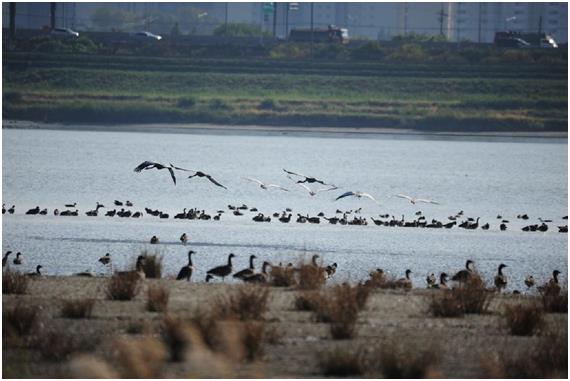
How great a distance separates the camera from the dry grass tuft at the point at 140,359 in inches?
456

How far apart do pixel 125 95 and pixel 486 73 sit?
73.8 feet

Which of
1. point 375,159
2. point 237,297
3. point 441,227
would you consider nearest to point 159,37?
point 375,159

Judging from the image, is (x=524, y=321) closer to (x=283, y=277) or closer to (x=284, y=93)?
(x=283, y=277)

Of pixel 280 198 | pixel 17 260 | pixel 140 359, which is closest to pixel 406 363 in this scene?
pixel 140 359

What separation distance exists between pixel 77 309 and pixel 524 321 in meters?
4.52

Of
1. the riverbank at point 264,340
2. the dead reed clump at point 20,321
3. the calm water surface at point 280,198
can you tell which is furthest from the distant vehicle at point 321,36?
the dead reed clump at point 20,321

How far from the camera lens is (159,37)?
106 meters

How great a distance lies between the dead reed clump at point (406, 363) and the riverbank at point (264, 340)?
24 millimetres

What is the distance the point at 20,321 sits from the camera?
13.9 m

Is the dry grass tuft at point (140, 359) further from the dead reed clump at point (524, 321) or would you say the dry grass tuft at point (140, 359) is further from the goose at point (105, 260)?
the goose at point (105, 260)

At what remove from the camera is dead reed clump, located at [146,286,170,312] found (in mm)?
15539

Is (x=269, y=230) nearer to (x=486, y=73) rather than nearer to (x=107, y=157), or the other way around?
(x=107, y=157)

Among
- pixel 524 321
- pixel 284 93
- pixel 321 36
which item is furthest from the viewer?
pixel 321 36

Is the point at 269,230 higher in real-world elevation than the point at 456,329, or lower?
lower
